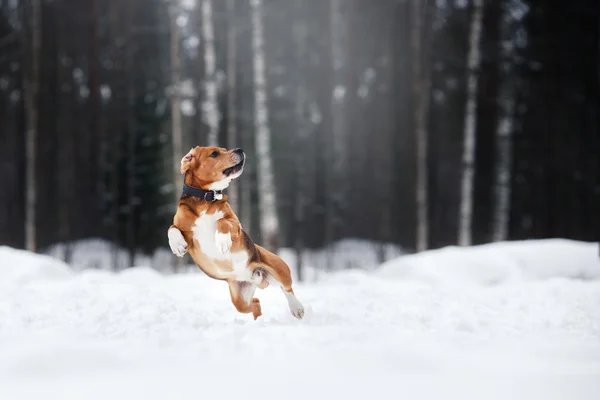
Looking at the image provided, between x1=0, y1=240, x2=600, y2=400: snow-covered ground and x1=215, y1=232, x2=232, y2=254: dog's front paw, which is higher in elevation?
x1=215, y1=232, x2=232, y2=254: dog's front paw

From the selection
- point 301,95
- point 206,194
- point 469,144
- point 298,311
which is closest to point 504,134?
point 469,144

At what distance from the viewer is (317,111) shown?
49.6 feet

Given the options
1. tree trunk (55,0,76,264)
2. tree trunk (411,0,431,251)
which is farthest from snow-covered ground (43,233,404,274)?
tree trunk (411,0,431,251)

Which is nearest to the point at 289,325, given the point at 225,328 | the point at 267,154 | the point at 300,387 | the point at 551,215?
the point at 225,328

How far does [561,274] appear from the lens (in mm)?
8438

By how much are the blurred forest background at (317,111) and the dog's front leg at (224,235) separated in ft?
27.9

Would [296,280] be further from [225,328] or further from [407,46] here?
[407,46]

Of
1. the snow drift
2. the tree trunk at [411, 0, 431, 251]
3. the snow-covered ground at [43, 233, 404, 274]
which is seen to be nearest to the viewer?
the snow drift

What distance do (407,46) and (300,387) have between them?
13.5 meters

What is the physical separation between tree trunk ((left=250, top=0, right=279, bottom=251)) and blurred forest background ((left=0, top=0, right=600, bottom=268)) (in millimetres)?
2635

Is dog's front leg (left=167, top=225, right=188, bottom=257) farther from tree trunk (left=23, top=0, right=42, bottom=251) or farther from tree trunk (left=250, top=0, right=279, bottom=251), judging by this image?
tree trunk (left=23, top=0, right=42, bottom=251)

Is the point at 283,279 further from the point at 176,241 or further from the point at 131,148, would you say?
the point at 131,148

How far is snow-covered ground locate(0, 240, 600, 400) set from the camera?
9.16 feet

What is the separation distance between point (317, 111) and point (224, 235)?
11.8m
